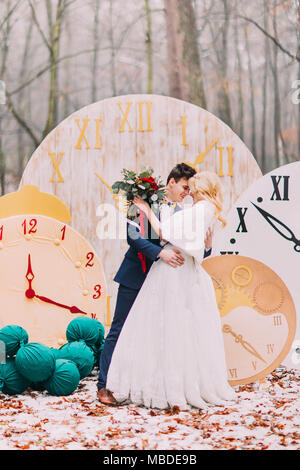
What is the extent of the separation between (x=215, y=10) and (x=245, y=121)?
1.10 metres

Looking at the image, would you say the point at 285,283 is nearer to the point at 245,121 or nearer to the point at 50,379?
the point at 50,379

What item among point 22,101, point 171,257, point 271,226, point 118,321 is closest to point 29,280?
point 118,321

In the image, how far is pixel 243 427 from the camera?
278cm

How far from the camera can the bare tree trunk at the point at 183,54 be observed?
5738 millimetres

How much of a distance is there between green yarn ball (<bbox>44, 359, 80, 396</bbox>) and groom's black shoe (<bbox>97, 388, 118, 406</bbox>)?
0.22 metres

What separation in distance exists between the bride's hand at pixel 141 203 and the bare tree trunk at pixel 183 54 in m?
2.67

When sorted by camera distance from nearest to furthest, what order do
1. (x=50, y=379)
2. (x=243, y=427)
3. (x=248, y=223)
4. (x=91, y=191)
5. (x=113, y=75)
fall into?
1. (x=243, y=427)
2. (x=50, y=379)
3. (x=248, y=223)
4. (x=91, y=191)
5. (x=113, y=75)

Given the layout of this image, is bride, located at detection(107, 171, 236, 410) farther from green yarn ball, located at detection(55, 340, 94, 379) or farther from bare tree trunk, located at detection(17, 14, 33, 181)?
bare tree trunk, located at detection(17, 14, 33, 181)

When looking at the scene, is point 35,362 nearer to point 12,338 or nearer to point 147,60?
point 12,338

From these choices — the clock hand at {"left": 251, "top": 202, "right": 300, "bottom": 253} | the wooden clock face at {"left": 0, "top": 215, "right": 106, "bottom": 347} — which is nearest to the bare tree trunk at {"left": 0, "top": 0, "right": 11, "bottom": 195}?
the wooden clock face at {"left": 0, "top": 215, "right": 106, "bottom": 347}

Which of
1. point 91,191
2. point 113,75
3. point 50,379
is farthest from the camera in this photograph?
point 113,75

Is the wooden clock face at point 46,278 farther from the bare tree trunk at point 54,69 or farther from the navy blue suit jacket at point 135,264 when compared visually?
the bare tree trunk at point 54,69

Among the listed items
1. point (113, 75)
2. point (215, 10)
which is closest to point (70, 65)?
point (113, 75)
